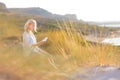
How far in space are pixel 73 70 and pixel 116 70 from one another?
0.78 meters

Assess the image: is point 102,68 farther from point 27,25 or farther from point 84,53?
point 27,25

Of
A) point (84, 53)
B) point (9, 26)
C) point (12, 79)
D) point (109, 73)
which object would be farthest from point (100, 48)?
point (12, 79)

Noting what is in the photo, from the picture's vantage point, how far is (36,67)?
3.24 m

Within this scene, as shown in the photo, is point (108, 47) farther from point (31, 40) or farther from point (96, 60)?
point (31, 40)

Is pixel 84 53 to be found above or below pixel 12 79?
below

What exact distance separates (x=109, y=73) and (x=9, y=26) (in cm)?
135

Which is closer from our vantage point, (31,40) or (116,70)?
(116,70)

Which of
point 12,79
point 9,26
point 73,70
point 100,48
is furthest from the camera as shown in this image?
point 100,48

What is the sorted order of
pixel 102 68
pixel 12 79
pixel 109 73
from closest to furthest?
pixel 12 79 → pixel 109 73 → pixel 102 68

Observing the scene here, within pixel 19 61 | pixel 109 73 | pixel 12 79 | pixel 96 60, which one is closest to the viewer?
pixel 12 79

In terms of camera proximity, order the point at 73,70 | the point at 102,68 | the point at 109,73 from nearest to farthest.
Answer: the point at 73,70, the point at 109,73, the point at 102,68

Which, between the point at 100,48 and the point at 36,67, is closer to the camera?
the point at 36,67

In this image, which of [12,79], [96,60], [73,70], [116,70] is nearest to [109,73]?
[116,70]

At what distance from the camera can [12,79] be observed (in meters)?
2.86
